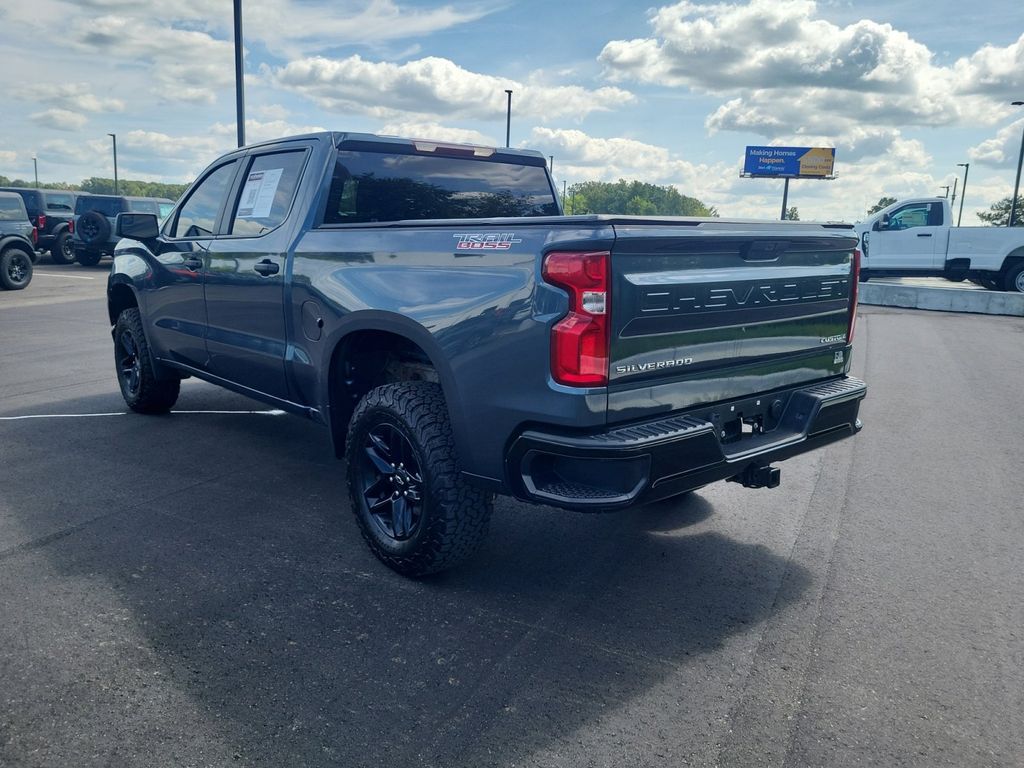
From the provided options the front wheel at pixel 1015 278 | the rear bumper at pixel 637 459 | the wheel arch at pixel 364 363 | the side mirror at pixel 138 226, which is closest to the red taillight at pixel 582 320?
the rear bumper at pixel 637 459

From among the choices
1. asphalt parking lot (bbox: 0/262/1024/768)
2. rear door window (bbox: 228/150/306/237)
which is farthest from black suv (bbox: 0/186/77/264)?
rear door window (bbox: 228/150/306/237)

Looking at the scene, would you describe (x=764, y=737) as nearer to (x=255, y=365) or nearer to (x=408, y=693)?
(x=408, y=693)

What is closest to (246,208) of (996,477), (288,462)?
(288,462)

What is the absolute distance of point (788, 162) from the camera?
61469 millimetres

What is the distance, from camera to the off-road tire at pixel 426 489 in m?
3.45

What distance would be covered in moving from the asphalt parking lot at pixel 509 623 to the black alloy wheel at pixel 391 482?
253 mm

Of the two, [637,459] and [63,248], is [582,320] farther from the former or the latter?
[63,248]

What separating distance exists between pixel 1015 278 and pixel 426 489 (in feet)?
64.0

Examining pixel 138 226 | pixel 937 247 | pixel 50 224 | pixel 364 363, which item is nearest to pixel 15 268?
pixel 50 224

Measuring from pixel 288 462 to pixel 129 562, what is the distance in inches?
66.8

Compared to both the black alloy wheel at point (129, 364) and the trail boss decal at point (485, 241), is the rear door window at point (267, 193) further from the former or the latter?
the black alloy wheel at point (129, 364)

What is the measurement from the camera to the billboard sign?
61469 mm

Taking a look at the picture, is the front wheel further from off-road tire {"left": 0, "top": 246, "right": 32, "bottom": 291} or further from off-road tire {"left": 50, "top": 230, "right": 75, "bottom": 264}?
off-road tire {"left": 50, "top": 230, "right": 75, "bottom": 264}

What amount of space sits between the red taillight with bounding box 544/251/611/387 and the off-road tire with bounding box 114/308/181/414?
4310mm
